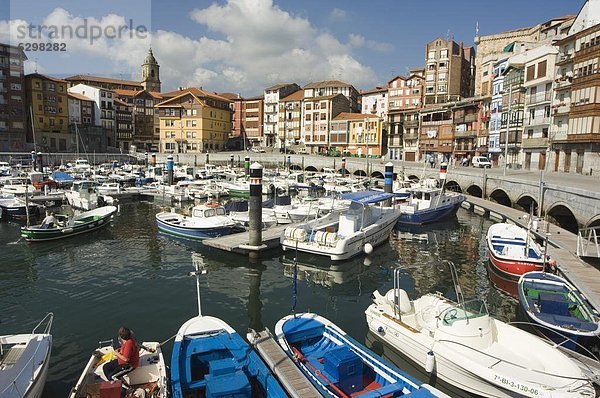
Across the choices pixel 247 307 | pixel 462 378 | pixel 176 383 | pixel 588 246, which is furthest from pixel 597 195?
pixel 176 383

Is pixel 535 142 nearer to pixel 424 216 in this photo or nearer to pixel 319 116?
pixel 424 216

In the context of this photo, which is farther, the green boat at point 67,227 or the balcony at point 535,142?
the balcony at point 535,142

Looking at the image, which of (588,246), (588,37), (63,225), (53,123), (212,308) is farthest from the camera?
(53,123)

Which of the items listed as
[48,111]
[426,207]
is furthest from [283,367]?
[48,111]

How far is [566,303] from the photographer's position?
616 inches

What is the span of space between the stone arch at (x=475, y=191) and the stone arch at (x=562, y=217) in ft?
50.4

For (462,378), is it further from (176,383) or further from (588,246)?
(588,246)

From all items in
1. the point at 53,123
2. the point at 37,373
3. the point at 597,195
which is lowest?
the point at 37,373

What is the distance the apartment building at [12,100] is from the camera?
280 ft

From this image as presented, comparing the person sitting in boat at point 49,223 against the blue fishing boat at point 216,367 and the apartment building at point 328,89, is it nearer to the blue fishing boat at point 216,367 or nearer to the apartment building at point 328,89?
the blue fishing boat at point 216,367

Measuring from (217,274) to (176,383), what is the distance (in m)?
12.9

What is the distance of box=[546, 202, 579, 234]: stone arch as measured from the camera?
33188mm

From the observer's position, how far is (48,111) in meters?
94.1

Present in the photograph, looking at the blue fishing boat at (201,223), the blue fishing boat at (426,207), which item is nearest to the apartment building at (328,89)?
the blue fishing boat at (426,207)
